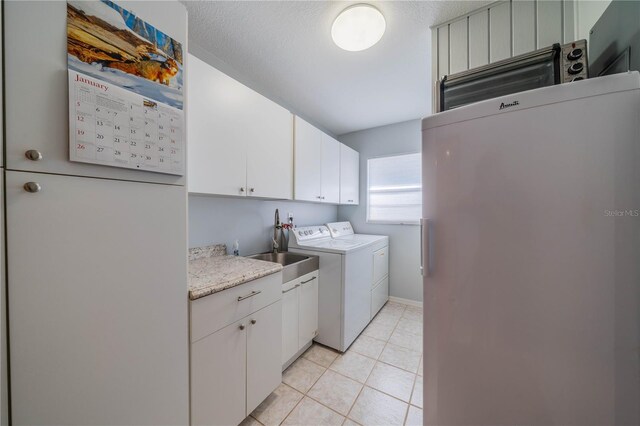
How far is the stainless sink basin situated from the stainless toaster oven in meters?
1.48

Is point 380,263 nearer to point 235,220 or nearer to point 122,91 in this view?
point 235,220

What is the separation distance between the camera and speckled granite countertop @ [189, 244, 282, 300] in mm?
1073

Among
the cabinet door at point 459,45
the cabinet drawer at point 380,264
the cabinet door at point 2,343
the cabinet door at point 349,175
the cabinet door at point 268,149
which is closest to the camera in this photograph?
the cabinet door at point 2,343

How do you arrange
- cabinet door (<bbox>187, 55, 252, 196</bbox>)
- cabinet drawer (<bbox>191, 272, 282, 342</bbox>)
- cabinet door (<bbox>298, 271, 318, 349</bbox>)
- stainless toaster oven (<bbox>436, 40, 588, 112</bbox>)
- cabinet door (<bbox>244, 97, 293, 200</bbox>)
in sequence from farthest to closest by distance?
cabinet door (<bbox>298, 271, 318, 349</bbox>) → cabinet door (<bbox>244, 97, 293, 200</bbox>) → cabinet door (<bbox>187, 55, 252, 196</bbox>) → cabinet drawer (<bbox>191, 272, 282, 342</bbox>) → stainless toaster oven (<bbox>436, 40, 588, 112</bbox>)

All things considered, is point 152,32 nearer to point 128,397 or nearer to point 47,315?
point 47,315

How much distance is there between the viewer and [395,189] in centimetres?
318

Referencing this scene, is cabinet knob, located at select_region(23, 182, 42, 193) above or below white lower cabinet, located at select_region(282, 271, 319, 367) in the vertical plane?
above

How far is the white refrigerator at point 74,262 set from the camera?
0.61 metres

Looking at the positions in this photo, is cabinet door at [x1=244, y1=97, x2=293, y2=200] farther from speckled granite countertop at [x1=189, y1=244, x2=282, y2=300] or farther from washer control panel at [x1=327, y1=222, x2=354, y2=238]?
washer control panel at [x1=327, y1=222, x2=354, y2=238]

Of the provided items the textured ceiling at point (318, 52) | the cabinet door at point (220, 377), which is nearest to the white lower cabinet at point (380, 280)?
the cabinet door at point (220, 377)

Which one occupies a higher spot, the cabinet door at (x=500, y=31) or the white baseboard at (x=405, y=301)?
the cabinet door at (x=500, y=31)

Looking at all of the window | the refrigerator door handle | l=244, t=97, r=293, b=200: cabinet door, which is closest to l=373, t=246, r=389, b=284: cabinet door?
the window

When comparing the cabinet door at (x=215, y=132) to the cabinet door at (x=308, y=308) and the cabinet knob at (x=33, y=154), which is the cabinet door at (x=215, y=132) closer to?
the cabinet knob at (x=33, y=154)

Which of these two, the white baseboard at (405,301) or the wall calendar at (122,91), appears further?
the white baseboard at (405,301)
